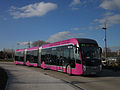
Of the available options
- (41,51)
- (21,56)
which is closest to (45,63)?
(41,51)

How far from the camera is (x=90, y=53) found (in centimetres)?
1409

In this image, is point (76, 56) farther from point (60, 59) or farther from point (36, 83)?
point (36, 83)

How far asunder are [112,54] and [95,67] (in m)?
79.4

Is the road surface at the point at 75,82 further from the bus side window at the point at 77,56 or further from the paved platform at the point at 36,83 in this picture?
the bus side window at the point at 77,56

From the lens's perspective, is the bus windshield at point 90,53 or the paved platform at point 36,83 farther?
the bus windshield at point 90,53

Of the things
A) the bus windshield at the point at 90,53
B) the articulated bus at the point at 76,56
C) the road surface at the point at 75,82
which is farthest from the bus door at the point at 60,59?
the bus windshield at the point at 90,53

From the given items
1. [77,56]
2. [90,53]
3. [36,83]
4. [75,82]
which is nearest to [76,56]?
[77,56]

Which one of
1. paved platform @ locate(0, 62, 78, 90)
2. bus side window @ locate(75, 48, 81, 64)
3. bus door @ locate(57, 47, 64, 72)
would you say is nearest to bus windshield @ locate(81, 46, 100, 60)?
bus side window @ locate(75, 48, 81, 64)

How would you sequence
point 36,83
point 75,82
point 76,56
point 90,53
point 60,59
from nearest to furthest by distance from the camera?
point 36,83
point 75,82
point 90,53
point 76,56
point 60,59

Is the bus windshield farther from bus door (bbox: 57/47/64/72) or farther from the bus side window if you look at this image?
bus door (bbox: 57/47/64/72)

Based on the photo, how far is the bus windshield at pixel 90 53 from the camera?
1388 centimetres

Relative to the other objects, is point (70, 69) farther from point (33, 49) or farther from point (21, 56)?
point (21, 56)

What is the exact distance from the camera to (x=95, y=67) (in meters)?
13.9

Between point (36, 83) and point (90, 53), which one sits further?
point (90, 53)
